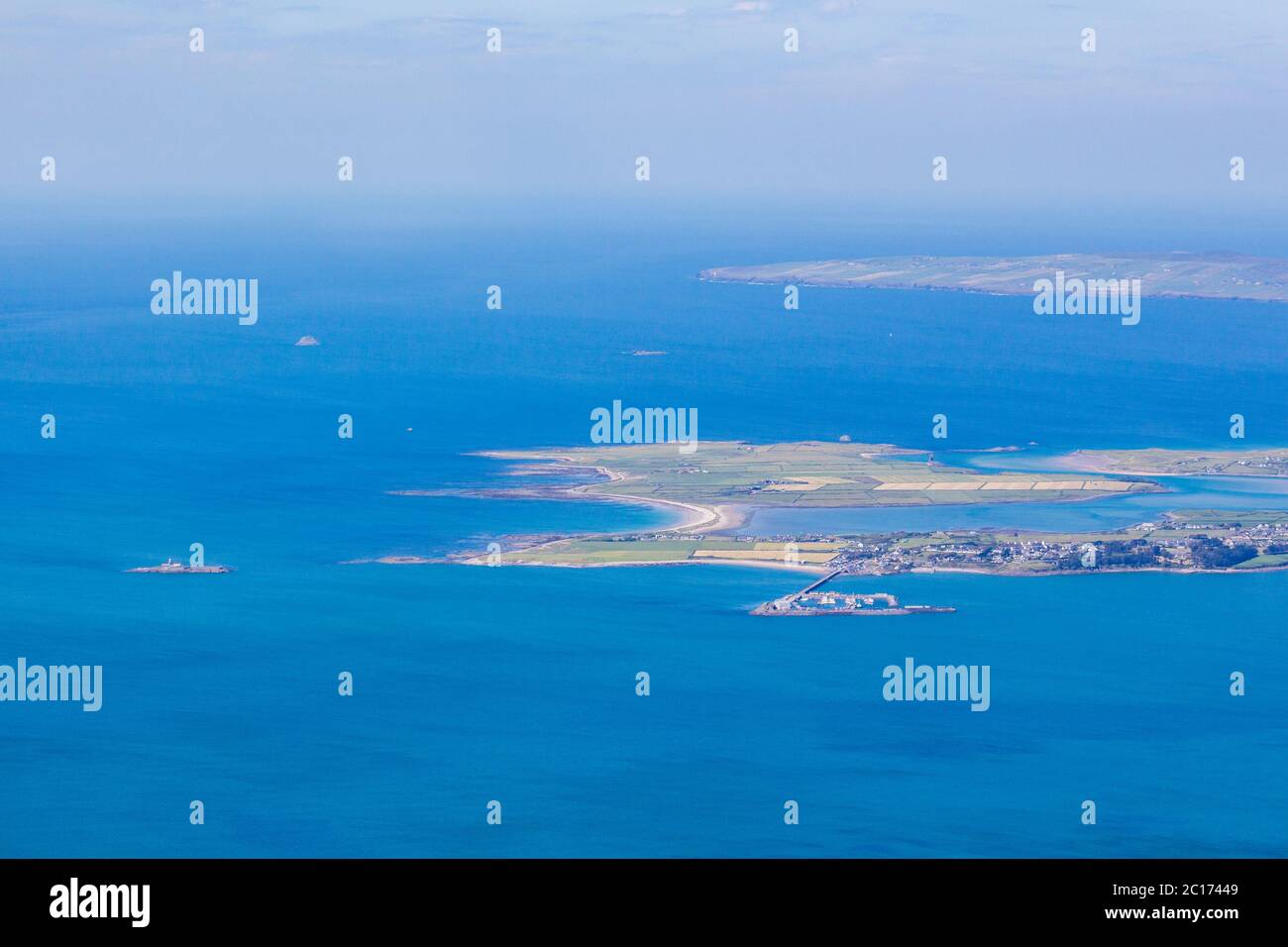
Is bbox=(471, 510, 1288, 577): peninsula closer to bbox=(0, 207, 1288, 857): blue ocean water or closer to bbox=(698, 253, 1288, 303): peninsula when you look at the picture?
bbox=(0, 207, 1288, 857): blue ocean water

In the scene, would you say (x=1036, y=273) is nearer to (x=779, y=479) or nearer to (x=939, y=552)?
(x=779, y=479)

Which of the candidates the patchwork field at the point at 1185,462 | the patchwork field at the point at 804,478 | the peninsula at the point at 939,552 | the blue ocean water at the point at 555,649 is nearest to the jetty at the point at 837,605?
the blue ocean water at the point at 555,649

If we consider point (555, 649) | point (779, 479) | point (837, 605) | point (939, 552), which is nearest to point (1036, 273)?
A: point (779, 479)

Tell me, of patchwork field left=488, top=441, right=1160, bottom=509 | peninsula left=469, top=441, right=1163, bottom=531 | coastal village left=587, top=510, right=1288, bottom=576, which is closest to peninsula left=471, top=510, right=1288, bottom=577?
coastal village left=587, top=510, right=1288, bottom=576

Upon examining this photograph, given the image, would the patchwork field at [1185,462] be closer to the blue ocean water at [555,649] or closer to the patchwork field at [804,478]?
the blue ocean water at [555,649]

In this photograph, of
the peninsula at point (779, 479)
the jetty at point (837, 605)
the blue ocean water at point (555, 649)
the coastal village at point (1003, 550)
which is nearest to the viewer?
the blue ocean water at point (555, 649)
